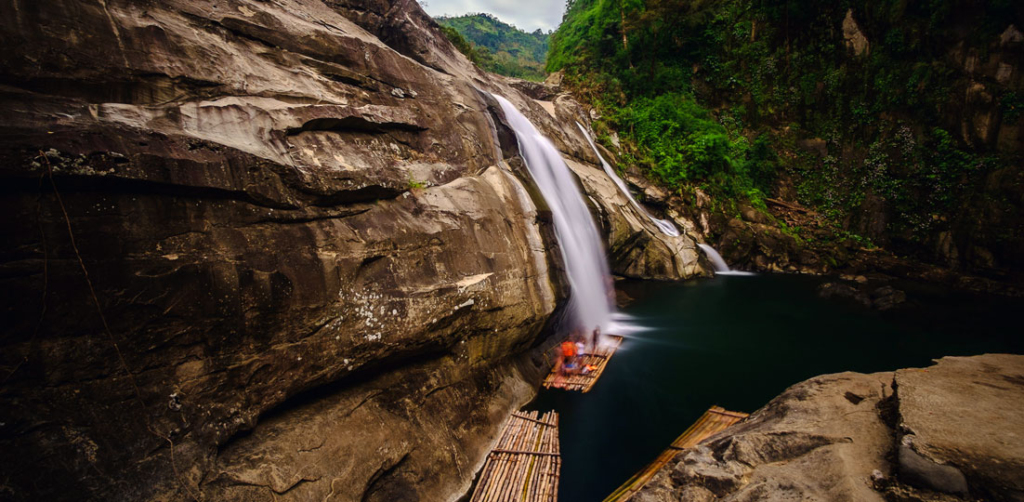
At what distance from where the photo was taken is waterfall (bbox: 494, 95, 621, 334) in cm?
1040

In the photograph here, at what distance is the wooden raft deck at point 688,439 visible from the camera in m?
5.49

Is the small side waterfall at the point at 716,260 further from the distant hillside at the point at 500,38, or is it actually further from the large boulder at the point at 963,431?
the distant hillside at the point at 500,38

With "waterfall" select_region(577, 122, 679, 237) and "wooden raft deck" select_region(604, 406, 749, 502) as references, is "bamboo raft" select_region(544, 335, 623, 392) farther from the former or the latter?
"waterfall" select_region(577, 122, 679, 237)

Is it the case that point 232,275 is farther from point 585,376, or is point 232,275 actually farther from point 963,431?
point 963,431

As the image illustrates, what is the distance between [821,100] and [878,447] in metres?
22.8

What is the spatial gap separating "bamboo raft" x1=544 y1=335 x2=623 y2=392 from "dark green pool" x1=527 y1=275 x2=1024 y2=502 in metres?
0.20

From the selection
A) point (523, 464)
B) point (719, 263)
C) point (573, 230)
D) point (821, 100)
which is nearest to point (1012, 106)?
point (821, 100)

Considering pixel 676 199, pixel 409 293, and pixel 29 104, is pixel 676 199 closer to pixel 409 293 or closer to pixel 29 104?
pixel 409 293

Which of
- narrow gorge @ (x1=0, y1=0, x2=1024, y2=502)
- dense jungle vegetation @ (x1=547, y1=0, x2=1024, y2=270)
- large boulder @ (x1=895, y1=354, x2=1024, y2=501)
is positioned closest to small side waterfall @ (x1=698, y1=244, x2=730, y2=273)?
dense jungle vegetation @ (x1=547, y1=0, x2=1024, y2=270)

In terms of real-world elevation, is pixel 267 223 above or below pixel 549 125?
below

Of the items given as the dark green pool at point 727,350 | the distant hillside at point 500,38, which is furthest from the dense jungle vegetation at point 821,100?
the distant hillside at point 500,38

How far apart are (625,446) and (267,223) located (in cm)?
656

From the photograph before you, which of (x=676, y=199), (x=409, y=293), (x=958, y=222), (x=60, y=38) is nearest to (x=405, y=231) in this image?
(x=409, y=293)

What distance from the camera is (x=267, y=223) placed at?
487 centimetres
